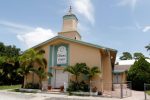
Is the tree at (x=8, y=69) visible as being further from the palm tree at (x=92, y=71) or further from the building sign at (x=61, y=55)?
the palm tree at (x=92, y=71)

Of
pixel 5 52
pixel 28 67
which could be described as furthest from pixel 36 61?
pixel 5 52

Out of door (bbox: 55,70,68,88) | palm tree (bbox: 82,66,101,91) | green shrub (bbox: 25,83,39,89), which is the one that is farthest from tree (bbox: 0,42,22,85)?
palm tree (bbox: 82,66,101,91)

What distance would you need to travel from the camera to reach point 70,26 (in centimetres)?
3222

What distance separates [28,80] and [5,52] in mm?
25144

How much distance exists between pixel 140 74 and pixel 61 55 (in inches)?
504

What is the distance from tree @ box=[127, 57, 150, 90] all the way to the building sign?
488 inches

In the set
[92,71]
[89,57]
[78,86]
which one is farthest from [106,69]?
[78,86]

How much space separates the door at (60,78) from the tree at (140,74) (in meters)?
12.1

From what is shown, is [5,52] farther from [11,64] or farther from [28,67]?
[28,67]

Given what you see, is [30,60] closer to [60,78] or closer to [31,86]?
[31,86]

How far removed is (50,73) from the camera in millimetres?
26453

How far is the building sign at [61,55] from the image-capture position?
2714cm

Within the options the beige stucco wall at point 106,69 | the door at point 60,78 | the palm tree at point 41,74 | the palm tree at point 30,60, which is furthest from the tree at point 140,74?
the palm tree at point 30,60

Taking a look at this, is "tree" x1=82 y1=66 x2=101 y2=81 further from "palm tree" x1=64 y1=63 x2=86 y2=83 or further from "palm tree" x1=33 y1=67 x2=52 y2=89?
"palm tree" x1=33 y1=67 x2=52 y2=89
